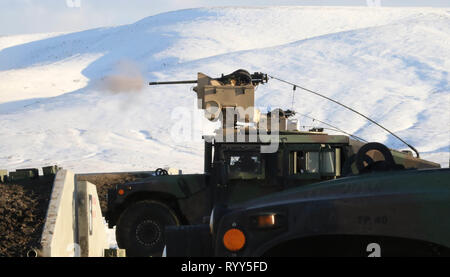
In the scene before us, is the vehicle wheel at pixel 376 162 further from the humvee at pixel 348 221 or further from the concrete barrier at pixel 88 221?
the concrete barrier at pixel 88 221

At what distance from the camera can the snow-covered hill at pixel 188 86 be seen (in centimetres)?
4591

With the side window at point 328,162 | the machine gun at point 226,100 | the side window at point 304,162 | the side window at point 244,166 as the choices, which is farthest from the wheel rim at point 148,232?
the machine gun at point 226,100

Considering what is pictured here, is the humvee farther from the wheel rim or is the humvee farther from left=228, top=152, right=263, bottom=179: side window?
the wheel rim

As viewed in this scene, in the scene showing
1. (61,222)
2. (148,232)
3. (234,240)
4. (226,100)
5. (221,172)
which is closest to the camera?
(234,240)

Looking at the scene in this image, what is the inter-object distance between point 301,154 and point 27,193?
4367 millimetres

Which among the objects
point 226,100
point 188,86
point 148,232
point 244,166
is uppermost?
point 188,86

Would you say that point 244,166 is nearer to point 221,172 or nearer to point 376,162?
point 221,172

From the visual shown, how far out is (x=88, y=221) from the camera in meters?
9.25

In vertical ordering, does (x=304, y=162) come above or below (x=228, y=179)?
above

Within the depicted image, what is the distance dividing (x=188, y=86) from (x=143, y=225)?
47635mm

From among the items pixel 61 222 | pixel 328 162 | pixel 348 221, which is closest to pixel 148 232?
pixel 61 222

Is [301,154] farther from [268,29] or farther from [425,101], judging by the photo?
[268,29]

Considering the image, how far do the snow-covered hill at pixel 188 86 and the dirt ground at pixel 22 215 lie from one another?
20.8 meters

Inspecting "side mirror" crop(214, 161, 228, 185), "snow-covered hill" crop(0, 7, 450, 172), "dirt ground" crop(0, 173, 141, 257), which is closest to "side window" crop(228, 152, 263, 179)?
"side mirror" crop(214, 161, 228, 185)
